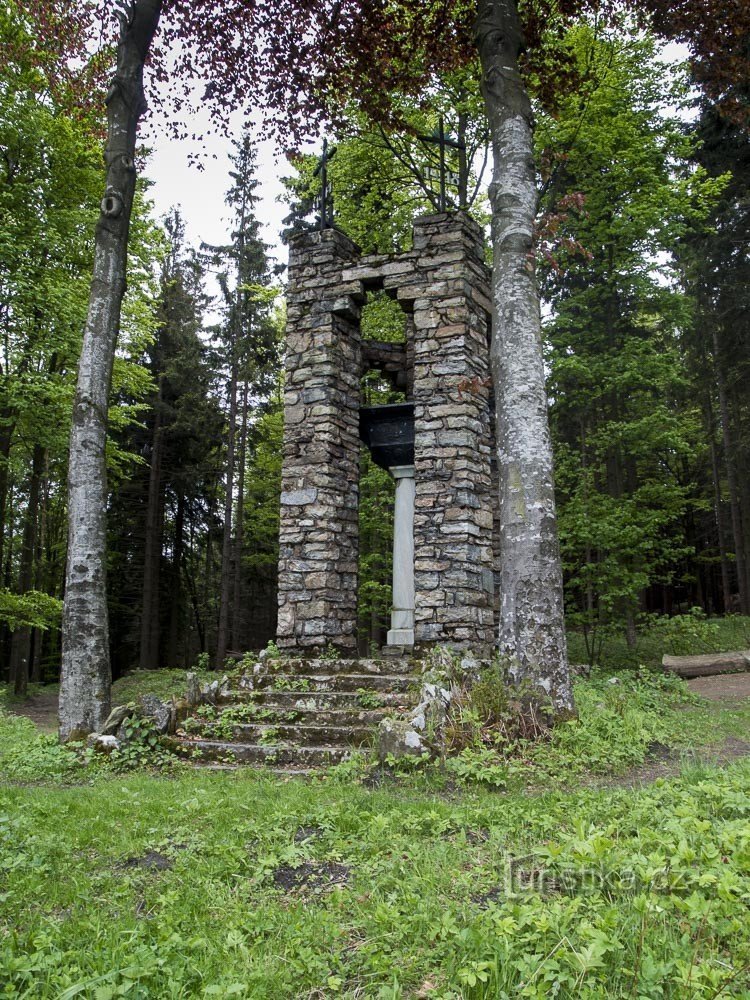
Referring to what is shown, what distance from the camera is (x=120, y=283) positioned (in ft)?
25.3

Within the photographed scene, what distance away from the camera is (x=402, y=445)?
368 inches

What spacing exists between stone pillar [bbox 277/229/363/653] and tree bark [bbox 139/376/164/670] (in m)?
11.3

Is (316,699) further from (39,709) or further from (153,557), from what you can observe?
(153,557)

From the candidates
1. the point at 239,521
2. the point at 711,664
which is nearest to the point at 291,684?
the point at 711,664

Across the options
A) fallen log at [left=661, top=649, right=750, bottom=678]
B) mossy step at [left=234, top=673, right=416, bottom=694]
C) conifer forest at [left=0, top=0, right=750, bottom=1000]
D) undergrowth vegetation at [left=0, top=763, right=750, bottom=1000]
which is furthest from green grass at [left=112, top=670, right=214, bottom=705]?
undergrowth vegetation at [left=0, top=763, right=750, bottom=1000]

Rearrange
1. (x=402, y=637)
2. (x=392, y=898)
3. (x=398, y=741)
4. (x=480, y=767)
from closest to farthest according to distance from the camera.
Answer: (x=392, y=898) → (x=480, y=767) → (x=398, y=741) → (x=402, y=637)

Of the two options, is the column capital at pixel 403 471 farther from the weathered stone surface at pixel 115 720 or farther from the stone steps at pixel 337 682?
the weathered stone surface at pixel 115 720

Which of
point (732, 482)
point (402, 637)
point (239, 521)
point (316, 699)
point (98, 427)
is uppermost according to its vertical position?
point (732, 482)

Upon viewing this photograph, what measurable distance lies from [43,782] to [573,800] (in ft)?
13.3

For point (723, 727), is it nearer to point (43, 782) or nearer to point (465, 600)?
point (465, 600)

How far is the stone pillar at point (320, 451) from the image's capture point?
8680 mm

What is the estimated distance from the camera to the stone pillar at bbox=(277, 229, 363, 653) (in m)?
8.68

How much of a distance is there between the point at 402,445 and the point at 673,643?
7565mm

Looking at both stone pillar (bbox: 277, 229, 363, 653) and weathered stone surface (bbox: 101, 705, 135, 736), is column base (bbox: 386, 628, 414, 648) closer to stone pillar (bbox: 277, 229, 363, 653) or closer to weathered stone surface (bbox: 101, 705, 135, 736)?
stone pillar (bbox: 277, 229, 363, 653)
